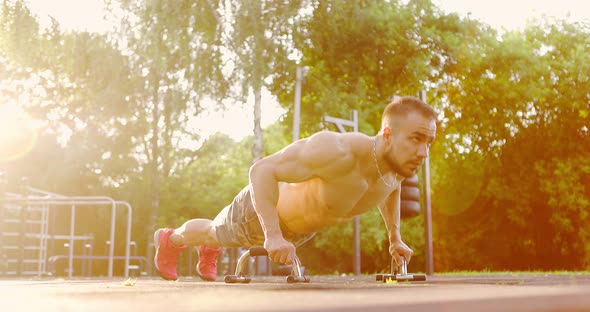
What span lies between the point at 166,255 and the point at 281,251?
1600mm

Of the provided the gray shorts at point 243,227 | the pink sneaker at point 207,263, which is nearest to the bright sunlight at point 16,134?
the pink sneaker at point 207,263

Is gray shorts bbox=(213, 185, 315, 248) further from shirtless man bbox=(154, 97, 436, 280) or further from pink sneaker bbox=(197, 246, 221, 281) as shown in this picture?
pink sneaker bbox=(197, 246, 221, 281)

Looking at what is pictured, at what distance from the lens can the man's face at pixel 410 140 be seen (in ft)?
8.52

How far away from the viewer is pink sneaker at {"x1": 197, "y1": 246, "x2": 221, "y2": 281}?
402 cm

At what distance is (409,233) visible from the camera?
41.4 ft

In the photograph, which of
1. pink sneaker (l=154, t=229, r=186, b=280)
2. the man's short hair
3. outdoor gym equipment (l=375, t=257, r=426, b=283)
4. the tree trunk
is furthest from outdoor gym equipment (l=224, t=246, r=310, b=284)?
the tree trunk

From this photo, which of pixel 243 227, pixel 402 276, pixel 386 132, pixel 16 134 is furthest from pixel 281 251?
pixel 16 134

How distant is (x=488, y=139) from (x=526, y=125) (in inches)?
30.7

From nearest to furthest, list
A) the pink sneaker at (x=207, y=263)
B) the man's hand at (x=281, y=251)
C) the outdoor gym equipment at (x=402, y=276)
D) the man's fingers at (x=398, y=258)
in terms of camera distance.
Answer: the man's hand at (x=281, y=251), the outdoor gym equipment at (x=402, y=276), the man's fingers at (x=398, y=258), the pink sneaker at (x=207, y=263)

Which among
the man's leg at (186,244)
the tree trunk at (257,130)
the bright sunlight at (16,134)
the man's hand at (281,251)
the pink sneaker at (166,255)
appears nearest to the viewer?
the man's hand at (281,251)

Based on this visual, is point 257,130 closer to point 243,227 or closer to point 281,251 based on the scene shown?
point 243,227

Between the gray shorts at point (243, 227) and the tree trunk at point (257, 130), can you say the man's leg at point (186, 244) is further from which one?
the tree trunk at point (257, 130)

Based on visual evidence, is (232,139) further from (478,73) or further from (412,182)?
(412,182)

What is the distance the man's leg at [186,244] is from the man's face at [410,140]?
127cm
